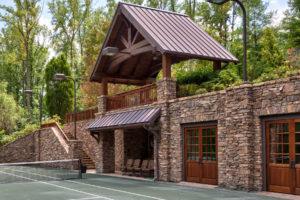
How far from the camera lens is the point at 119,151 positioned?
24.2m

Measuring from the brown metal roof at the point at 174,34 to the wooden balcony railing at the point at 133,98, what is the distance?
8.07 feet

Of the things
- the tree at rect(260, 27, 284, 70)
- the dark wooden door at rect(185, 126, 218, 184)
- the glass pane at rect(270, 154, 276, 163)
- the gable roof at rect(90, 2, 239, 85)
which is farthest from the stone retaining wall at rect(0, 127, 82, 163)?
the glass pane at rect(270, 154, 276, 163)

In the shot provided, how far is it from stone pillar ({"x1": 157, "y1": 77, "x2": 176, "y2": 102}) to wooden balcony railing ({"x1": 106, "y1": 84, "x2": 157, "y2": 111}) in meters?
1.11

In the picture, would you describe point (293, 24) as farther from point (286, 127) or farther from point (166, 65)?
point (286, 127)

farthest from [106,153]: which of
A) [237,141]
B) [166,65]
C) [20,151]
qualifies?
[20,151]

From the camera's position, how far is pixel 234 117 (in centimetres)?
1438

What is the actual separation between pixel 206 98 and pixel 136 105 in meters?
6.29

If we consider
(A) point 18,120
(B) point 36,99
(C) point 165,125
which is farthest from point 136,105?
(B) point 36,99

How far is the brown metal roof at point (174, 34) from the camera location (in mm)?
18719

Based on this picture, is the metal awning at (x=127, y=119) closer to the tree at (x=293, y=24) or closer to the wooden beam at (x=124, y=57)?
the wooden beam at (x=124, y=57)

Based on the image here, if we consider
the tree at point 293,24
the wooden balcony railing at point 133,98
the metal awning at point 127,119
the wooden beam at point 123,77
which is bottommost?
the metal awning at point 127,119

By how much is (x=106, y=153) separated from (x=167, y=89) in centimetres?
814

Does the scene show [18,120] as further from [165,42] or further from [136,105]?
[165,42]

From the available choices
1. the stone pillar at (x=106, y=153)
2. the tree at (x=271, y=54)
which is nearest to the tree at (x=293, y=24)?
the tree at (x=271, y=54)
